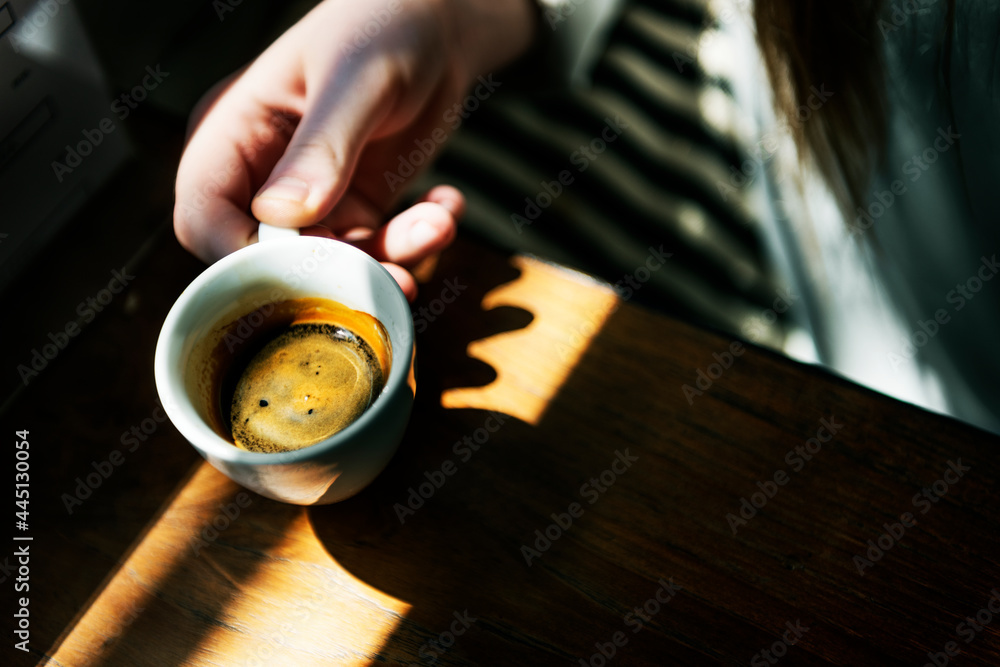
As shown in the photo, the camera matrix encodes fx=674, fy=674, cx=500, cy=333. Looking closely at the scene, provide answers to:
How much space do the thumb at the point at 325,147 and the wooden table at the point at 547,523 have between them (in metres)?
0.19

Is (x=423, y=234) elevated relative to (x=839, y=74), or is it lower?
lower

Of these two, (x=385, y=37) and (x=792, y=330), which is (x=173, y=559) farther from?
(x=792, y=330)

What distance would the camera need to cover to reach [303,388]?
0.72 m

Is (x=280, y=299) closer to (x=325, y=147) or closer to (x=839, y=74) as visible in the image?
(x=325, y=147)

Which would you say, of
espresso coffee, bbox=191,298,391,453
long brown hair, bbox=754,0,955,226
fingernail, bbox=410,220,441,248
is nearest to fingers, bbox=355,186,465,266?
fingernail, bbox=410,220,441,248

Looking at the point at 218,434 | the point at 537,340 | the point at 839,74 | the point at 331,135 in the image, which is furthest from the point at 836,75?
the point at 218,434

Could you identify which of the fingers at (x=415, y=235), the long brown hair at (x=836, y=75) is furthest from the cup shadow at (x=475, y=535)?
the long brown hair at (x=836, y=75)

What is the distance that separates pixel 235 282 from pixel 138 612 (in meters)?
0.34

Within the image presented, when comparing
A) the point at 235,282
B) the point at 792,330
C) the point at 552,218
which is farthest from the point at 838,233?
Answer: the point at 235,282

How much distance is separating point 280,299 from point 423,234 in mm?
183

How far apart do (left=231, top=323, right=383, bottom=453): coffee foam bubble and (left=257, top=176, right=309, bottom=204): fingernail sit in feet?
0.46

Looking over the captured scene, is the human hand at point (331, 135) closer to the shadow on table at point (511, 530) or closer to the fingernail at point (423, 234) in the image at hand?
the fingernail at point (423, 234)

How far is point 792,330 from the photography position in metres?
1.18

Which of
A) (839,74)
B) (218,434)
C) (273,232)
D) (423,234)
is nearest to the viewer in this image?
(218,434)
